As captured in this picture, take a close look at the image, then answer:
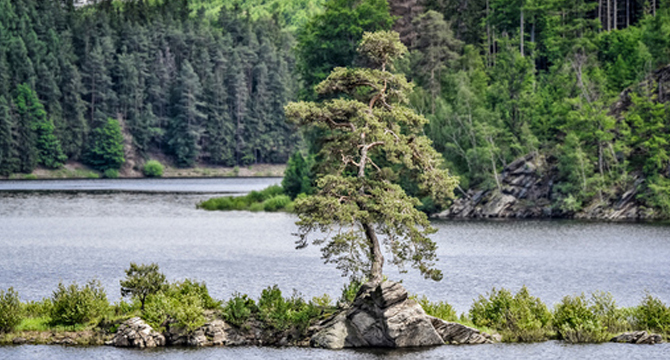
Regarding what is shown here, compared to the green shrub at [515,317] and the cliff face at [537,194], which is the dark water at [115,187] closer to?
the cliff face at [537,194]

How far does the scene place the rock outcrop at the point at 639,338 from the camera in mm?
32375

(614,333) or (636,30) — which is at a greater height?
(636,30)

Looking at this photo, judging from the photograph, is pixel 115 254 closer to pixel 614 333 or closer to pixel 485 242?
pixel 485 242

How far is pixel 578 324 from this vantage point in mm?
32969

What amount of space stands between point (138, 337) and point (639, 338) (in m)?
17.2

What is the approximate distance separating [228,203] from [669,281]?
63597 mm

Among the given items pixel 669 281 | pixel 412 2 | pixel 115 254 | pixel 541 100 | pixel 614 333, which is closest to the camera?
pixel 614 333

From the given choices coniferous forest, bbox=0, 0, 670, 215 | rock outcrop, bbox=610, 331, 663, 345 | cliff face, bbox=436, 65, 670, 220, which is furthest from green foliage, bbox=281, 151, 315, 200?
rock outcrop, bbox=610, 331, 663, 345

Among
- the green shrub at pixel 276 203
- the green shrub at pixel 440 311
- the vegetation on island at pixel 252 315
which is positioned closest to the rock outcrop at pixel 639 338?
the vegetation on island at pixel 252 315

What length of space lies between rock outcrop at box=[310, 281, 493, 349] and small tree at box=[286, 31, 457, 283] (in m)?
1.27

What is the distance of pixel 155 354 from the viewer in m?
30.6

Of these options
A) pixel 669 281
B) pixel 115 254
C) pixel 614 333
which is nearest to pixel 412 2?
pixel 115 254

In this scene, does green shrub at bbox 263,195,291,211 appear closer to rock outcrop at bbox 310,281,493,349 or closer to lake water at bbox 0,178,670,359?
lake water at bbox 0,178,670,359

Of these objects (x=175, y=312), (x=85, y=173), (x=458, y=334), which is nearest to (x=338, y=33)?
(x=458, y=334)
